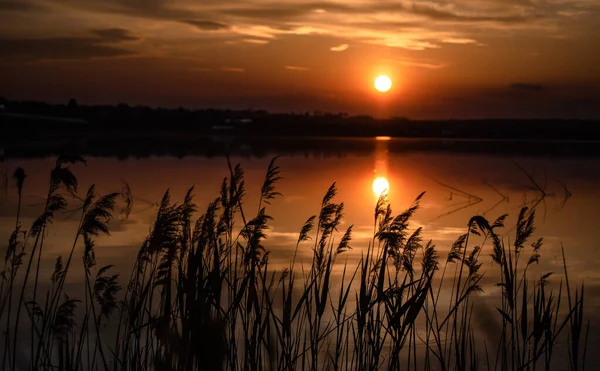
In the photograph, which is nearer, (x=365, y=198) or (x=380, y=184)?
(x=365, y=198)

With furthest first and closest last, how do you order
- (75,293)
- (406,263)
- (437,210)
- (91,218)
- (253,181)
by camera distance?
1. (253,181)
2. (437,210)
3. (75,293)
4. (406,263)
5. (91,218)

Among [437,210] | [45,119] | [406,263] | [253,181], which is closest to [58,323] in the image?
[406,263]

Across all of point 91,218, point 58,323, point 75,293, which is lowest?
point 75,293

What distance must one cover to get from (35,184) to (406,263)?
18435mm

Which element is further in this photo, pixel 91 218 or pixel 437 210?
pixel 437 210

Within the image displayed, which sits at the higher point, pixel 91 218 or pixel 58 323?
pixel 91 218

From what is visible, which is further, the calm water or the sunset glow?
the sunset glow

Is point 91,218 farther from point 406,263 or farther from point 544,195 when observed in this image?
point 544,195

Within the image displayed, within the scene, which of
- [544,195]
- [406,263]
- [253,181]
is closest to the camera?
[406,263]

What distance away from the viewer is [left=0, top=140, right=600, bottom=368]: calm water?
11672 millimetres

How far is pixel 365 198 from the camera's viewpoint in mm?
20828

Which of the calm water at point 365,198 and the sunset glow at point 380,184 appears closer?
the calm water at point 365,198

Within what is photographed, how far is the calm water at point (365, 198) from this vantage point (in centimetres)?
1167

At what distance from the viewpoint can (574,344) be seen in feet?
15.4
